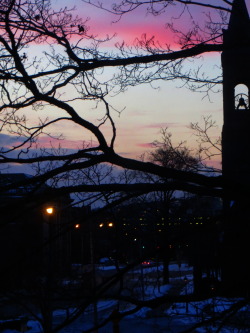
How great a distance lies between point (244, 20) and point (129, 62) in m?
1.57

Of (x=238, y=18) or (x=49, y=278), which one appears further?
(x=49, y=278)

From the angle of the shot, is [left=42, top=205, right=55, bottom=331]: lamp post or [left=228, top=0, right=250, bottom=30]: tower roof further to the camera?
[left=228, top=0, right=250, bottom=30]: tower roof

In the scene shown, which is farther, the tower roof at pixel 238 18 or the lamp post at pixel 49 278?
the tower roof at pixel 238 18

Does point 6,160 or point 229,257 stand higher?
point 6,160

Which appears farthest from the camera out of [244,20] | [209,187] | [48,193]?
[244,20]

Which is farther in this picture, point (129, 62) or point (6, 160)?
point (129, 62)

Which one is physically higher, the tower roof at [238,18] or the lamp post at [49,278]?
the tower roof at [238,18]

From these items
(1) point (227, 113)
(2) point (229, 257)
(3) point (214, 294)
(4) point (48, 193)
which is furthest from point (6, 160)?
(1) point (227, 113)

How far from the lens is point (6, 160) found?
17.0 feet

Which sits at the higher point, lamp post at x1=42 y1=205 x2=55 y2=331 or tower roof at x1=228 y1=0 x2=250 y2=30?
tower roof at x1=228 y1=0 x2=250 y2=30

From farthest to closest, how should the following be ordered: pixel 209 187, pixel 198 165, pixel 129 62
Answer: pixel 198 165 < pixel 129 62 < pixel 209 187

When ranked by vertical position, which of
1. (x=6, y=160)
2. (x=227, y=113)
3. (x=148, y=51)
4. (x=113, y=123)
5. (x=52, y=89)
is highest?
(x=227, y=113)

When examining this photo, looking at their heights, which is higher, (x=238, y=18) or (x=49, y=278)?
(x=238, y=18)

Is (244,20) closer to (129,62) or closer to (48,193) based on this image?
(129,62)
